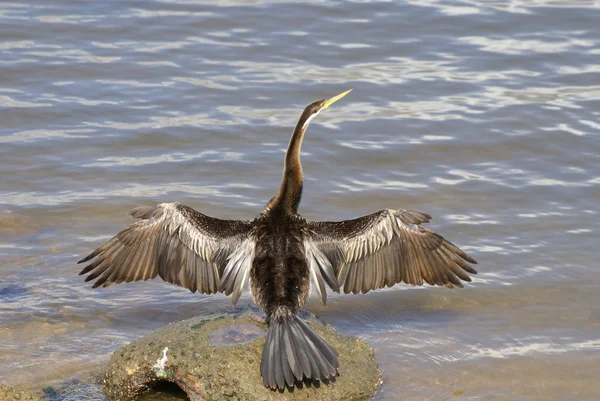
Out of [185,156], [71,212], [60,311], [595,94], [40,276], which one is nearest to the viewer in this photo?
[60,311]

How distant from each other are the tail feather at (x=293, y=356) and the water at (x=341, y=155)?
2.90 feet

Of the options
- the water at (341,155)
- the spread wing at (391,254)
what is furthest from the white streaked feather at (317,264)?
the water at (341,155)

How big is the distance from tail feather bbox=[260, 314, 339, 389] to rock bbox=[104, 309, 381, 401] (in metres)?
0.13

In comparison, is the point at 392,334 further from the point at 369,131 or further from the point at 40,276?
the point at 369,131

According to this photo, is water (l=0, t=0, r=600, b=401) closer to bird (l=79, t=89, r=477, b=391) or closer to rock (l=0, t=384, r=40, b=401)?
rock (l=0, t=384, r=40, b=401)

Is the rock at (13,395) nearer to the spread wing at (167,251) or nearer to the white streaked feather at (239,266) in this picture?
the spread wing at (167,251)

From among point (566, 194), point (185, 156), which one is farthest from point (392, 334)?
point (185, 156)

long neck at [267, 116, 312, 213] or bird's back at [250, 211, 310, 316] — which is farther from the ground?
long neck at [267, 116, 312, 213]

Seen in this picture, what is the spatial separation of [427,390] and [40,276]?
3.42 meters

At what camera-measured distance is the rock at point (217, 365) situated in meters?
5.52

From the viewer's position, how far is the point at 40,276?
311 inches

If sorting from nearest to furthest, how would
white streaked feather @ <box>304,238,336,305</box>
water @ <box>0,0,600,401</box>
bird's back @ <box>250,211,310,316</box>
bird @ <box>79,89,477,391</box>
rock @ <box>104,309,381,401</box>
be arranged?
1. rock @ <box>104,309,381,401</box>
2. bird's back @ <box>250,211,310,316</box>
3. bird @ <box>79,89,477,391</box>
4. white streaked feather @ <box>304,238,336,305</box>
5. water @ <box>0,0,600,401</box>

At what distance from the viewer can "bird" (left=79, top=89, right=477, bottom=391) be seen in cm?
619

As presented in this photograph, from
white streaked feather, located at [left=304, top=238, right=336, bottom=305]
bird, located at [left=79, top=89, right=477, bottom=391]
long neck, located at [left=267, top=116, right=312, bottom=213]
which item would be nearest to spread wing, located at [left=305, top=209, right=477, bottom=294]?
bird, located at [left=79, top=89, right=477, bottom=391]
